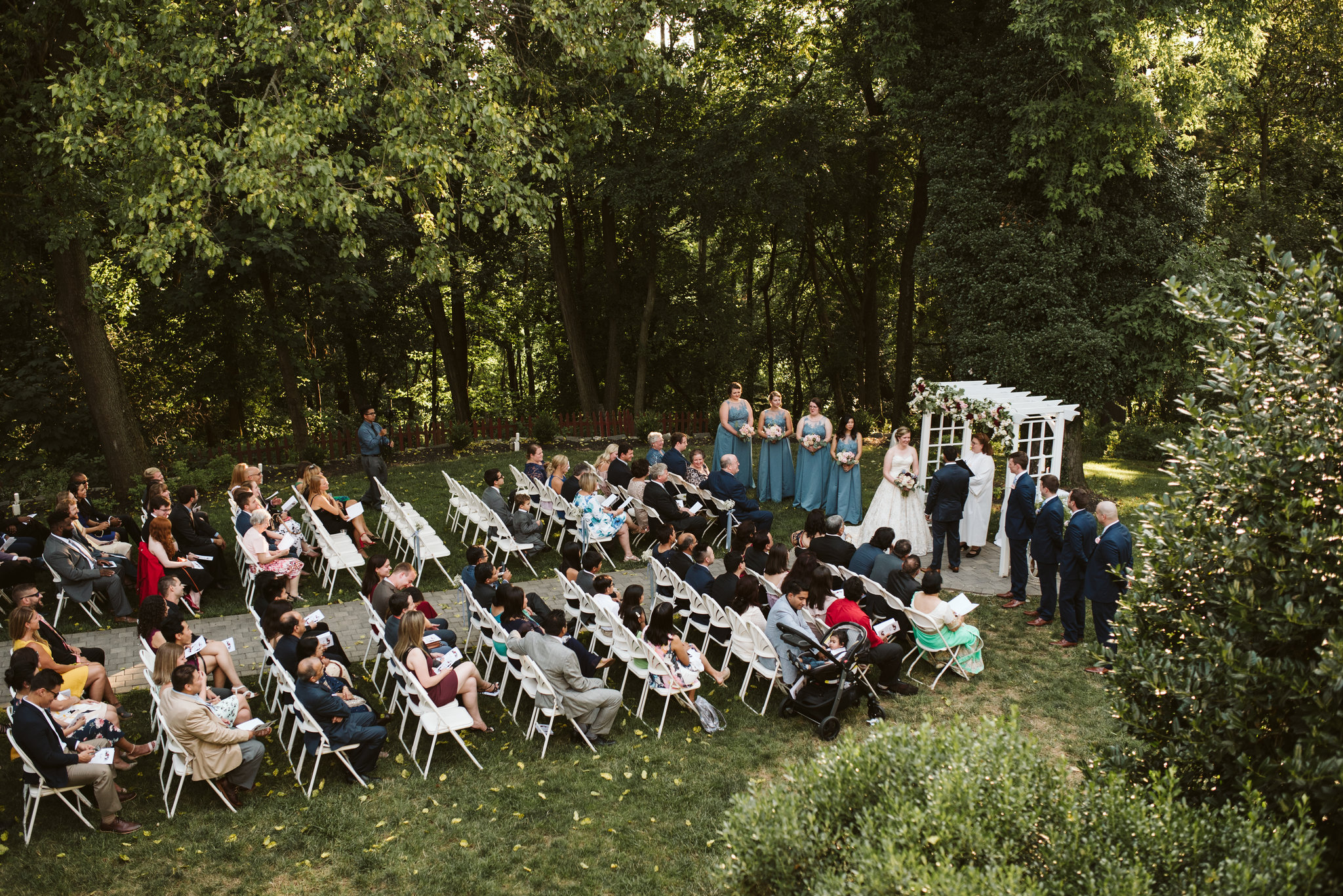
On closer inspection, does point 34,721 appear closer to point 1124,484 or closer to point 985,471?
point 985,471

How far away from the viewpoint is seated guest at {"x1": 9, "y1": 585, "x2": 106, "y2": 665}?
22.7 feet

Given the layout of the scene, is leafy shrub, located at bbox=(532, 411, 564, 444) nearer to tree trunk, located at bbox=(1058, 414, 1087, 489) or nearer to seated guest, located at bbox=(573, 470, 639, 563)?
seated guest, located at bbox=(573, 470, 639, 563)

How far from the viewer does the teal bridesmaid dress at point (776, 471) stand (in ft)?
48.4

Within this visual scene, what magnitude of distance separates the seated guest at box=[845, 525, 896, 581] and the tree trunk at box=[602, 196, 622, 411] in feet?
55.0

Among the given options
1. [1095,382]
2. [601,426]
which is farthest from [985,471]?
[601,426]

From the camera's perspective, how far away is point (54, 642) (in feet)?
23.2

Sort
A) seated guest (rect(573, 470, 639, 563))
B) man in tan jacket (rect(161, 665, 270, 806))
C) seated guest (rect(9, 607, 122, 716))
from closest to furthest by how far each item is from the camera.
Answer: man in tan jacket (rect(161, 665, 270, 806)) < seated guest (rect(9, 607, 122, 716)) < seated guest (rect(573, 470, 639, 563))

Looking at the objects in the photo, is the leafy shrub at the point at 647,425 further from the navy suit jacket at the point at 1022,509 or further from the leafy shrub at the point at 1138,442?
the leafy shrub at the point at 1138,442

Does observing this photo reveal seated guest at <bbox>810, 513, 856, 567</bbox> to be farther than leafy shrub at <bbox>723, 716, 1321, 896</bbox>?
Yes

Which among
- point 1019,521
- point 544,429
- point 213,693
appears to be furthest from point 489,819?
point 544,429

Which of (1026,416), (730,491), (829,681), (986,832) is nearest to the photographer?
(986,832)

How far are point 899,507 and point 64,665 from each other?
9575mm

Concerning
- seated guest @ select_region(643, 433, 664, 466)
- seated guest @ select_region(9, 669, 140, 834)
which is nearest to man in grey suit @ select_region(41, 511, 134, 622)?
seated guest @ select_region(9, 669, 140, 834)

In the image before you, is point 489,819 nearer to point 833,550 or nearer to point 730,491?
point 833,550
